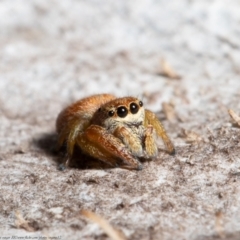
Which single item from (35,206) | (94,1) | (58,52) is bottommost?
(35,206)

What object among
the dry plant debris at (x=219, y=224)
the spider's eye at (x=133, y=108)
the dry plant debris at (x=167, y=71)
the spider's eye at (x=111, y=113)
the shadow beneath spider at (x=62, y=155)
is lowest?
the dry plant debris at (x=219, y=224)

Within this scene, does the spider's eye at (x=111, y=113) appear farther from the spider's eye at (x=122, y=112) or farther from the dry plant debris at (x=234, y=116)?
the dry plant debris at (x=234, y=116)

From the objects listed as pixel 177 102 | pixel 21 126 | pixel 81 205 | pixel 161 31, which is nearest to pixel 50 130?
pixel 21 126

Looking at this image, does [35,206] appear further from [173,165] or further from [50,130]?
[50,130]

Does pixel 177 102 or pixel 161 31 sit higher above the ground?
pixel 161 31

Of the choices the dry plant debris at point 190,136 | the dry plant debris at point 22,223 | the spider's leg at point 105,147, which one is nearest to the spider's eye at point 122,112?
the spider's leg at point 105,147

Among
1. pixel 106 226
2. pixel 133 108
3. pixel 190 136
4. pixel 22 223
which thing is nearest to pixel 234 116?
pixel 190 136

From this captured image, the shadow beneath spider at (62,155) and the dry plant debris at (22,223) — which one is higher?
the shadow beneath spider at (62,155)
